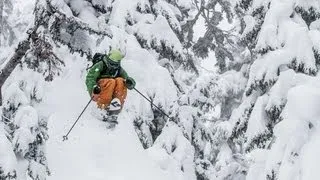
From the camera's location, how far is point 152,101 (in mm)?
12852

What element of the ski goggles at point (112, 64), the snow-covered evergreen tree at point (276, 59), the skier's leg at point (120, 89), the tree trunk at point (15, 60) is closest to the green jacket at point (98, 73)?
the ski goggles at point (112, 64)

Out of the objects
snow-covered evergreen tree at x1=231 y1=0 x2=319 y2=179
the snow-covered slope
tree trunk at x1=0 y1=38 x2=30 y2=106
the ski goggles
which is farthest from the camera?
the ski goggles

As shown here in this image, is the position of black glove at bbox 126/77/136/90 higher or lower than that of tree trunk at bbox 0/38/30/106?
lower

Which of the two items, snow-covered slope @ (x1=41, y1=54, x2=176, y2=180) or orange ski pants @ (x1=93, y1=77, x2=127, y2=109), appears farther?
orange ski pants @ (x1=93, y1=77, x2=127, y2=109)

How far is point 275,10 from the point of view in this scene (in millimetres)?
10570

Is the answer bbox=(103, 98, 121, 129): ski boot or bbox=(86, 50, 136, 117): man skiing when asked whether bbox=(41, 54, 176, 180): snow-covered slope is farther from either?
bbox=(86, 50, 136, 117): man skiing

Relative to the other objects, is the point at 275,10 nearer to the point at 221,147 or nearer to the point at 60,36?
the point at 60,36

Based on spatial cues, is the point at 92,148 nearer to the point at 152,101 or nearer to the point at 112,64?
the point at 112,64

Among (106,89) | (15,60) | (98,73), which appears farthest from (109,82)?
(15,60)

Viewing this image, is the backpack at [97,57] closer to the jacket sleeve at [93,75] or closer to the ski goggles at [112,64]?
the jacket sleeve at [93,75]

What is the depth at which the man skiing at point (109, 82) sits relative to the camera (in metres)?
11.6

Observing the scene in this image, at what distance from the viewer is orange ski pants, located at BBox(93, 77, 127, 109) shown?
11680 millimetres

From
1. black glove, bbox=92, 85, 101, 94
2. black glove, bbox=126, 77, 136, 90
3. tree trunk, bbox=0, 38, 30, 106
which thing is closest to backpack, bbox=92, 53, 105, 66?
black glove, bbox=92, 85, 101, 94

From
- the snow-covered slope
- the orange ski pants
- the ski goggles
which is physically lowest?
the snow-covered slope
